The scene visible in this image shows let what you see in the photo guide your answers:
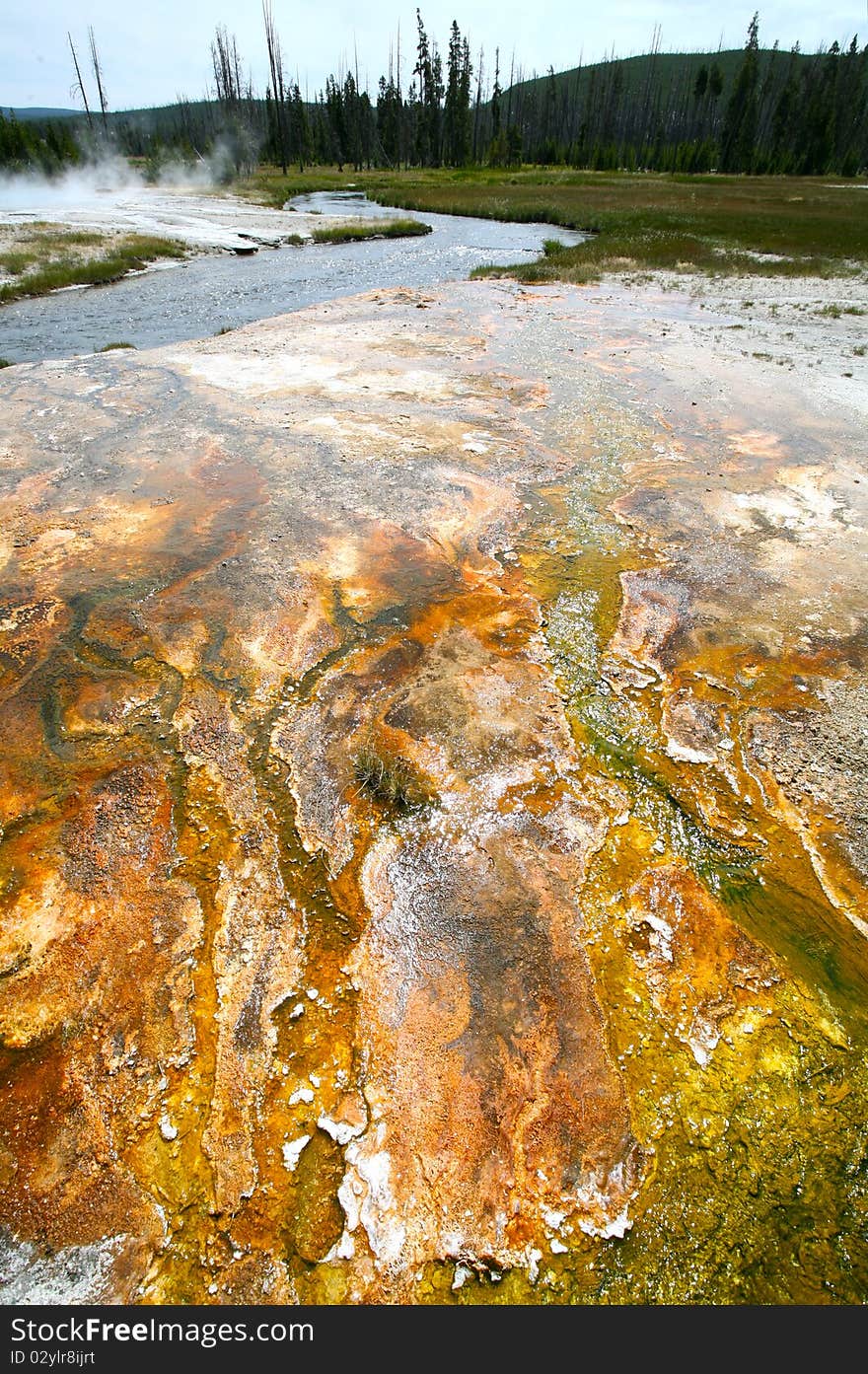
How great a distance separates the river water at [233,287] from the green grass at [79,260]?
51cm

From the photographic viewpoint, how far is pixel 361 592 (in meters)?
5.09

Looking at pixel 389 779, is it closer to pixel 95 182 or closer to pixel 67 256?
pixel 67 256

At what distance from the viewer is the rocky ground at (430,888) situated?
2133mm

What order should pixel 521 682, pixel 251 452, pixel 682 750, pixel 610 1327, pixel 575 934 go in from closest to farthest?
1. pixel 610 1327
2. pixel 575 934
3. pixel 682 750
4. pixel 521 682
5. pixel 251 452

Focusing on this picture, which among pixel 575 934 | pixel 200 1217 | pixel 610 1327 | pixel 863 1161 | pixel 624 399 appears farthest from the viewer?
pixel 624 399

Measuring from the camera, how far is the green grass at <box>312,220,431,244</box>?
25469 mm

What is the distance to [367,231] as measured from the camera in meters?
26.3

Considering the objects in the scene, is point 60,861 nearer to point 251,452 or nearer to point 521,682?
point 521,682

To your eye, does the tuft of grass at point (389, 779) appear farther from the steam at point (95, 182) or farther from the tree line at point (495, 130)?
the tree line at point (495, 130)

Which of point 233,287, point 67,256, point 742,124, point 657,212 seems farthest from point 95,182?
point 742,124

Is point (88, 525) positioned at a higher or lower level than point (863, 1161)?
higher

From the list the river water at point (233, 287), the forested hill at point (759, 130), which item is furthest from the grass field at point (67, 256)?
the forested hill at point (759, 130)

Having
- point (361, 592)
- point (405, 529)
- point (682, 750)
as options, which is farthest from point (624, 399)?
point (682, 750)

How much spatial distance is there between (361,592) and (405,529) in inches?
42.8
